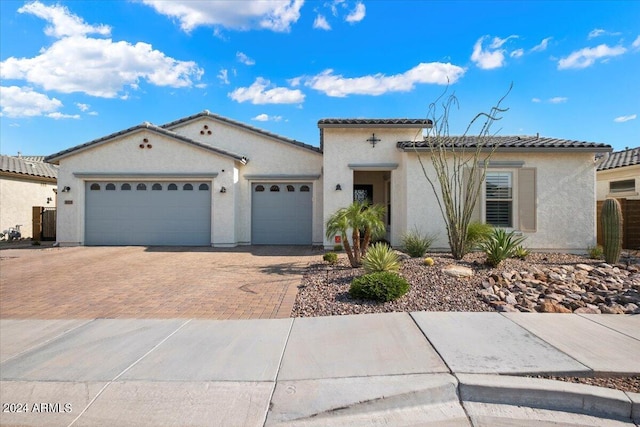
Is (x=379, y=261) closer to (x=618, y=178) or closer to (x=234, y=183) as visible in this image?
(x=234, y=183)

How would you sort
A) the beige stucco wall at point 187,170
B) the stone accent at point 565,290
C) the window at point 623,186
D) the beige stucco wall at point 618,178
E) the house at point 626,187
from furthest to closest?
the window at point 623,186
the beige stucco wall at point 618,178
the beige stucco wall at point 187,170
the house at point 626,187
the stone accent at point 565,290

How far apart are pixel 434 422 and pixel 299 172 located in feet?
42.8

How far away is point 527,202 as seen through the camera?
41.4 ft

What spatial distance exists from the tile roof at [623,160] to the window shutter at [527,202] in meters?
8.12

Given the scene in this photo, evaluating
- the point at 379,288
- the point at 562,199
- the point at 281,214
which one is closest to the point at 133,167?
the point at 281,214

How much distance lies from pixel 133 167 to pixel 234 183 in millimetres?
4229

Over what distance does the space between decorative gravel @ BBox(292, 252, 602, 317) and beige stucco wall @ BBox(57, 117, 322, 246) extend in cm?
601

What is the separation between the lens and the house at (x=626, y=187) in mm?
14172

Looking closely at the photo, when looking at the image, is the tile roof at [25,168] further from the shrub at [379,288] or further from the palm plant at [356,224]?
the shrub at [379,288]

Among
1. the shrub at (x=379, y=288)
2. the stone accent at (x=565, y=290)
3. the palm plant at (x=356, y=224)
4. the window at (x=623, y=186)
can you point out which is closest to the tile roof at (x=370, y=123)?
the palm plant at (x=356, y=224)

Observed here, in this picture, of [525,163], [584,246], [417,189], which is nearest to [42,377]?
[417,189]

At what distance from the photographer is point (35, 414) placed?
354cm

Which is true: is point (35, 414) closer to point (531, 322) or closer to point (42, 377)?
point (42, 377)

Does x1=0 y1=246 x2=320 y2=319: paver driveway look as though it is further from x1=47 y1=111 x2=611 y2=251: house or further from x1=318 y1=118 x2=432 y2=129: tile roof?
x1=318 y1=118 x2=432 y2=129: tile roof
